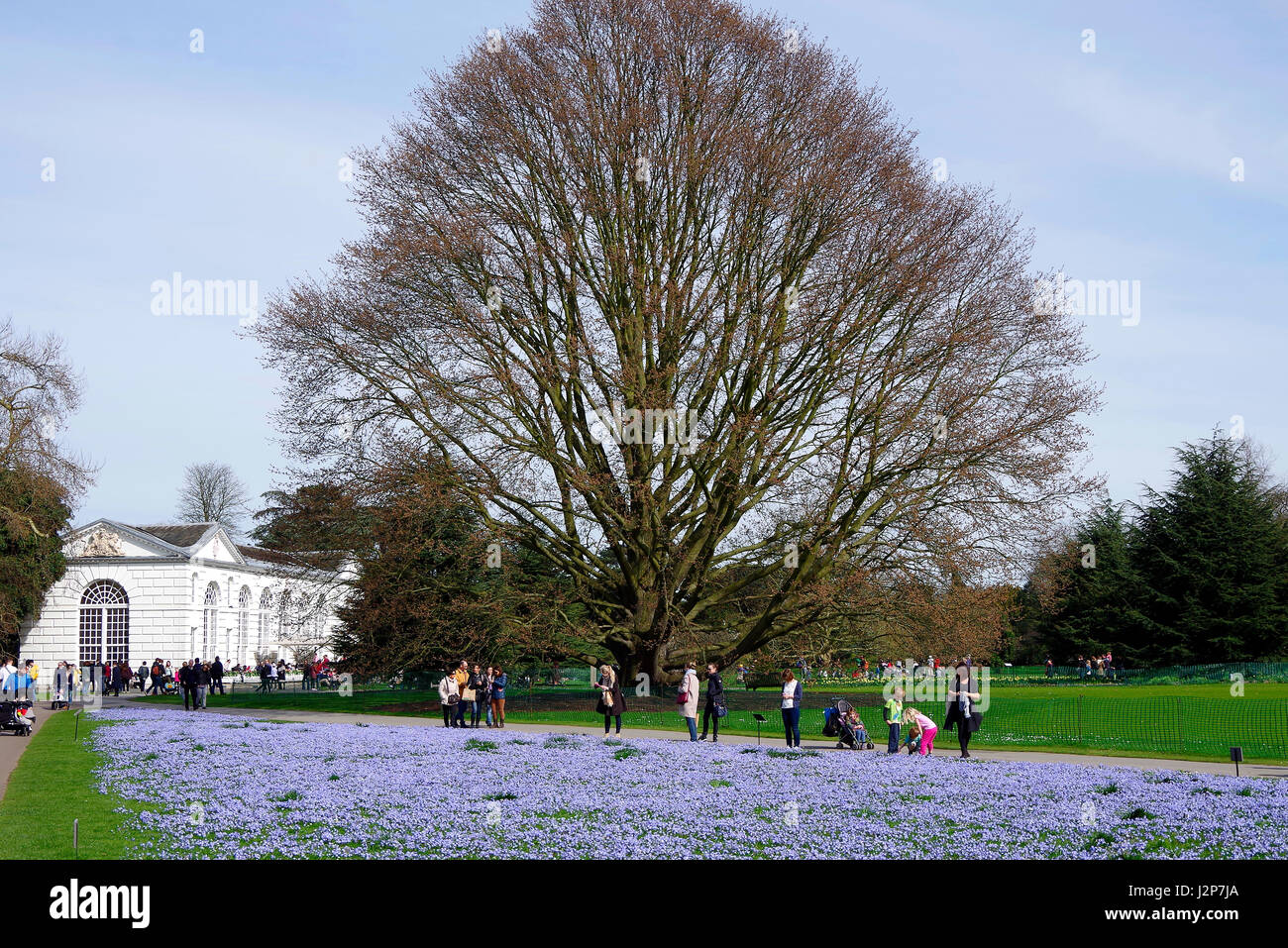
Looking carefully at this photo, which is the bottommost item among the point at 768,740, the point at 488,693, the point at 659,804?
the point at 768,740

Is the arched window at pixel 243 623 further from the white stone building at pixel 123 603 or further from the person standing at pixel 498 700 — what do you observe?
the person standing at pixel 498 700

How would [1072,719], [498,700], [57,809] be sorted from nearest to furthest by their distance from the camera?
[57,809]
[498,700]
[1072,719]

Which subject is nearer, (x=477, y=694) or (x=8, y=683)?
(x=477, y=694)

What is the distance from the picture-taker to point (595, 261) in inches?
1453

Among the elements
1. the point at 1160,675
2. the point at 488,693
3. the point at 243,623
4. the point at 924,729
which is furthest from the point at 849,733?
the point at 243,623

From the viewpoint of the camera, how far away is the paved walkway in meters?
22.6

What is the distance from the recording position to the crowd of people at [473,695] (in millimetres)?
31578

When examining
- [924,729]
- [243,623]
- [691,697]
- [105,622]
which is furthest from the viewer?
[243,623]

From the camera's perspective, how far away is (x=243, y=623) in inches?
3066

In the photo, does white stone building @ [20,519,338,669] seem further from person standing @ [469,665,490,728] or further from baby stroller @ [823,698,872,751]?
baby stroller @ [823,698,872,751]

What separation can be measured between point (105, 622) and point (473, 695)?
1700 inches

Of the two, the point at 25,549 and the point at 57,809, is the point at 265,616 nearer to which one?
the point at 25,549

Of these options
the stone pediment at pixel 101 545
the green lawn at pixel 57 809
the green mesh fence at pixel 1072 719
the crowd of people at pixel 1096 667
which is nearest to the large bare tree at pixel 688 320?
the green mesh fence at pixel 1072 719

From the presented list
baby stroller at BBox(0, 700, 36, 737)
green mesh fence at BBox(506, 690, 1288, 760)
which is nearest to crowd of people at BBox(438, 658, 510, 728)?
green mesh fence at BBox(506, 690, 1288, 760)
